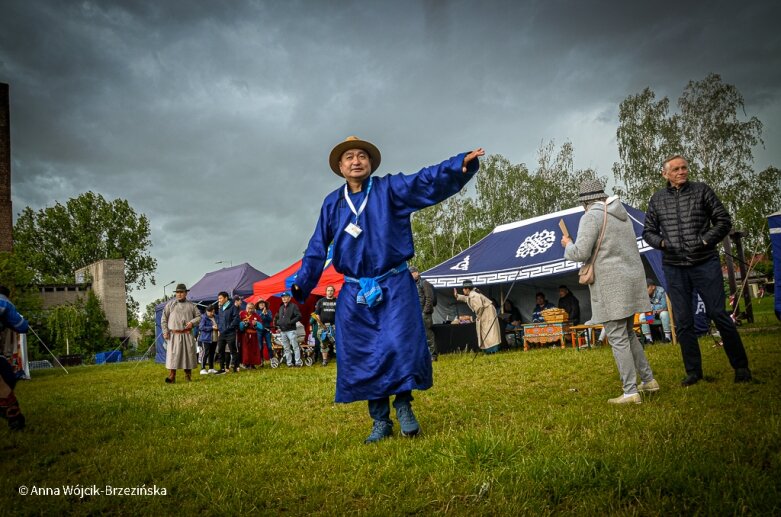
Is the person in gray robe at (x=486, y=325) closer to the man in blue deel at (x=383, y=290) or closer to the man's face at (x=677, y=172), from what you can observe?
the man's face at (x=677, y=172)

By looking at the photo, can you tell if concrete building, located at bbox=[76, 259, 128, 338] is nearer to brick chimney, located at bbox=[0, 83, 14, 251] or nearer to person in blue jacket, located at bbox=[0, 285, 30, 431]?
brick chimney, located at bbox=[0, 83, 14, 251]

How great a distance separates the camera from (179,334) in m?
→ 10.2

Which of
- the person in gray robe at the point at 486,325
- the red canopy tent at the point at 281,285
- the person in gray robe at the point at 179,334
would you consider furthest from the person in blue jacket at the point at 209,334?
the person in gray robe at the point at 486,325

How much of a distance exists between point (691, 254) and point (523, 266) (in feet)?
28.8

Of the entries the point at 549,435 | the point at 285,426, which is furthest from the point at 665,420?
the point at 285,426

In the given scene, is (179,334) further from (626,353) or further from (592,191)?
(626,353)

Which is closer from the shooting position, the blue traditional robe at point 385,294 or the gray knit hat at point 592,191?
the blue traditional robe at point 385,294

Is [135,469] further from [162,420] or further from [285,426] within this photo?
[162,420]

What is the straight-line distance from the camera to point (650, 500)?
209 centimetres

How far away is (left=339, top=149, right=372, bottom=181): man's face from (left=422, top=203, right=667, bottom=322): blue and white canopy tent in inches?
363

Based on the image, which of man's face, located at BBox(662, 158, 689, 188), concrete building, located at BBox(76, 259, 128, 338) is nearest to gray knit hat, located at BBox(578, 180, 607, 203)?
man's face, located at BBox(662, 158, 689, 188)

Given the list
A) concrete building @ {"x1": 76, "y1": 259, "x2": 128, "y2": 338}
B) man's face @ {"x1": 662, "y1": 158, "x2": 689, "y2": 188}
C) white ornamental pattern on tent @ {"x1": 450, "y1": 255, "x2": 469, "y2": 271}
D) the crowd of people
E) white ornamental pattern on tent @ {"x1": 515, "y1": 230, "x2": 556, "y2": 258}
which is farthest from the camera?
concrete building @ {"x1": 76, "y1": 259, "x2": 128, "y2": 338}

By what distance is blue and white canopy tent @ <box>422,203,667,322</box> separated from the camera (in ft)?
43.1

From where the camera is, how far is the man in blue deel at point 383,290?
358cm
